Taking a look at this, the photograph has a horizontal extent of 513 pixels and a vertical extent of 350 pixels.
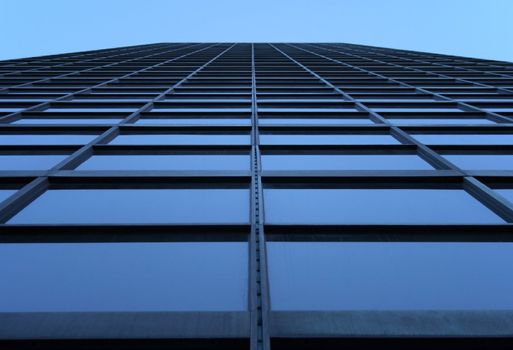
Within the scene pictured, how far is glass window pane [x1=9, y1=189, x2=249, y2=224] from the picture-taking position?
565cm

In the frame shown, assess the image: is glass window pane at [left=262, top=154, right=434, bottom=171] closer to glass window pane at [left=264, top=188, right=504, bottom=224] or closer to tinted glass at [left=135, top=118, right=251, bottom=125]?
glass window pane at [left=264, top=188, right=504, bottom=224]

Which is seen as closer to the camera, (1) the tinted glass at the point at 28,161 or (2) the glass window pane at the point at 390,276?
(2) the glass window pane at the point at 390,276

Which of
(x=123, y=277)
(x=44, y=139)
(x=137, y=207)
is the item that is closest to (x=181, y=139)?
(x=44, y=139)

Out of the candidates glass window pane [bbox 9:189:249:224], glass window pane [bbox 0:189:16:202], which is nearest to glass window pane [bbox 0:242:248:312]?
glass window pane [bbox 9:189:249:224]

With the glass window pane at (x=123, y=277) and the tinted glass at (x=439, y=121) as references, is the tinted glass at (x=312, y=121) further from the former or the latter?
the glass window pane at (x=123, y=277)

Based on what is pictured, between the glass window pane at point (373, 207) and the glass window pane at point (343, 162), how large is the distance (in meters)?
1.00

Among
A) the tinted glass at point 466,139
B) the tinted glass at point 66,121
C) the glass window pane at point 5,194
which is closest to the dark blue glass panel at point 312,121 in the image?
the tinted glass at point 466,139

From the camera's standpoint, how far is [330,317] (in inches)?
149

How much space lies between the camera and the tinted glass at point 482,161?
7.75 m

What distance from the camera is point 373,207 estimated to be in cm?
612

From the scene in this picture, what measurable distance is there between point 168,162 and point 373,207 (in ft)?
12.0

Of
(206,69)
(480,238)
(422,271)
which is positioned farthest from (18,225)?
(206,69)

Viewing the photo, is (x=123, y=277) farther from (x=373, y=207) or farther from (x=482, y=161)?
(x=482, y=161)
